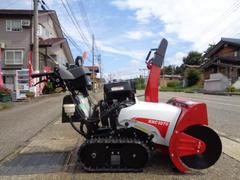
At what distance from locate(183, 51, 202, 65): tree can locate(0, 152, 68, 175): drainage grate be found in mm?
90598

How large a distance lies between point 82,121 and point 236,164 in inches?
91.5

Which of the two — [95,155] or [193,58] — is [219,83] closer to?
[95,155]

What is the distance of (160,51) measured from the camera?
5551 millimetres

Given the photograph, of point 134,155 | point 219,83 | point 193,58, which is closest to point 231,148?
point 134,155

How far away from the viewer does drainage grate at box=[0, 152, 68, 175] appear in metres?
4.77

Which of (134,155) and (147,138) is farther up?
(147,138)

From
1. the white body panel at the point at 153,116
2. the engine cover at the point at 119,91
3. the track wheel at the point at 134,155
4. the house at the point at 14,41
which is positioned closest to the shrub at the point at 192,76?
the house at the point at 14,41

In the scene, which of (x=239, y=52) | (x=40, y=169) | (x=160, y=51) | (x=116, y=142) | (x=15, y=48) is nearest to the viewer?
(x=116, y=142)

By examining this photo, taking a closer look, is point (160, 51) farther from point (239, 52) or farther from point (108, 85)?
point (239, 52)

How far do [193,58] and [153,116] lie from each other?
93.1 m

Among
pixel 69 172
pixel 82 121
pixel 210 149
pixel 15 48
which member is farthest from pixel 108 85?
pixel 15 48

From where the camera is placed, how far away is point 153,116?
4.59 meters

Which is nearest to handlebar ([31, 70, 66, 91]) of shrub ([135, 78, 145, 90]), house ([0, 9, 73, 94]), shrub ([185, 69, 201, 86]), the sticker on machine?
shrub ([135, 78, 145, 90])

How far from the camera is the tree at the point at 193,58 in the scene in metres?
93.8
